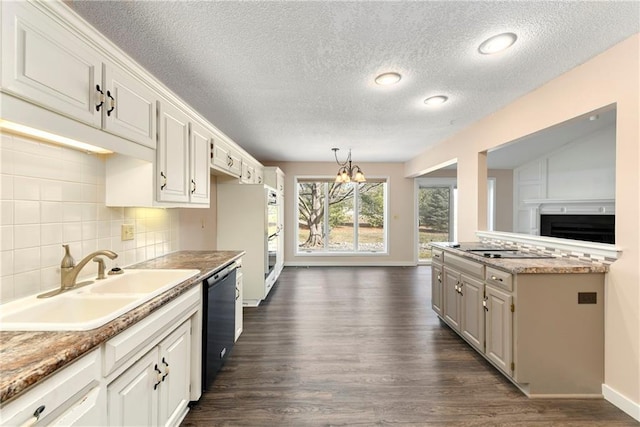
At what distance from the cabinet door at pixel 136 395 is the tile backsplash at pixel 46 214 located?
2.22 ft

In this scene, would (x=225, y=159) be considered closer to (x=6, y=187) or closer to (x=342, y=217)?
(x=6, y=187)

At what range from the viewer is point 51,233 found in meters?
1.47

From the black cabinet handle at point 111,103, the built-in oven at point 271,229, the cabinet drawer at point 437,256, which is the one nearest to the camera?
the black cabinet handle at point 111,103

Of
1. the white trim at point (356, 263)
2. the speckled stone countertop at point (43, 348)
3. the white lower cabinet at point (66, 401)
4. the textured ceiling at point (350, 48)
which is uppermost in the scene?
the textured ceiling at point (350, 48)

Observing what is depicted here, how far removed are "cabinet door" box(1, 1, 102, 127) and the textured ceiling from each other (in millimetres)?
488

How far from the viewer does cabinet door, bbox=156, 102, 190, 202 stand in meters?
1.86

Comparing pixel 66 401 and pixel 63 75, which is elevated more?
pixel 63 75

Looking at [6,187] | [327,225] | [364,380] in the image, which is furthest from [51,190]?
[327,225]

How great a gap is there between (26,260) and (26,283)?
11 centimetres

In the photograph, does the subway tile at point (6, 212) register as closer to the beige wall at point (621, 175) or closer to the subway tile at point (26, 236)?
the subway tile at point (26, 236)

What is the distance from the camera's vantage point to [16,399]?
2.38ft

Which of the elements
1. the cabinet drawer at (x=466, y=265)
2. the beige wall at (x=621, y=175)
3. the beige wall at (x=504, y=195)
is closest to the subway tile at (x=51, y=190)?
the cabinet drawer at (x=466, y=265)

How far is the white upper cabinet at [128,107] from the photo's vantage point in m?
1.38

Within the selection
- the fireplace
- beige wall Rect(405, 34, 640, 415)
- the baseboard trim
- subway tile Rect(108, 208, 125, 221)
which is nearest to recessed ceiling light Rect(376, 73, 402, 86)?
beige wall Rect(405, 34, 640, 415)
